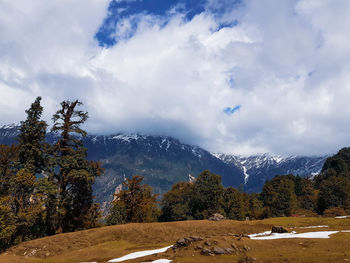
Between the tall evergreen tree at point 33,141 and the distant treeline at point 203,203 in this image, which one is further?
the distant treeline at point 203,203

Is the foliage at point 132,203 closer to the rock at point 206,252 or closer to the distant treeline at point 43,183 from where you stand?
the distant treeline at point 43,183

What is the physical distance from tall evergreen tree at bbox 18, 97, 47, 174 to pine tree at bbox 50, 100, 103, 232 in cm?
308

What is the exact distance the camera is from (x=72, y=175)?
59.2 meters

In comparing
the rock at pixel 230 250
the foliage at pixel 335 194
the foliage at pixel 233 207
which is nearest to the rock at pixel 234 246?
the rock at pixel 230 250

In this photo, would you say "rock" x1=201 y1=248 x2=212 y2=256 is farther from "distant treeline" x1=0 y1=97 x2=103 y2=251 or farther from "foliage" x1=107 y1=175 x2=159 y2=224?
"foliage" x1=107 y1=175 x2=159 y2=224

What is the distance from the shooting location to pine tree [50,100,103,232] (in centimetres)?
6076

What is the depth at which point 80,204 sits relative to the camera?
65.9 m

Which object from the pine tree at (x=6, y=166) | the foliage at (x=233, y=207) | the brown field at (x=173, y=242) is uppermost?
the pine tree at (x=6, y=166)

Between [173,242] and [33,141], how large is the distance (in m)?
36.9

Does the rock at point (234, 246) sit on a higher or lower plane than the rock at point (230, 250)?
higher

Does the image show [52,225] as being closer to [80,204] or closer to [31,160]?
[80,204]

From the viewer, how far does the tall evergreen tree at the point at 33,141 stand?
56.9 metres

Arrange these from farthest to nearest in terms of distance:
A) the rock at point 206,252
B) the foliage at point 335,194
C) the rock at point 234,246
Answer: the foliage at point 335,194 < the rock at point 234,246 < the rock at point 206,252

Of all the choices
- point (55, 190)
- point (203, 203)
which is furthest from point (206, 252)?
point (203, 203)
